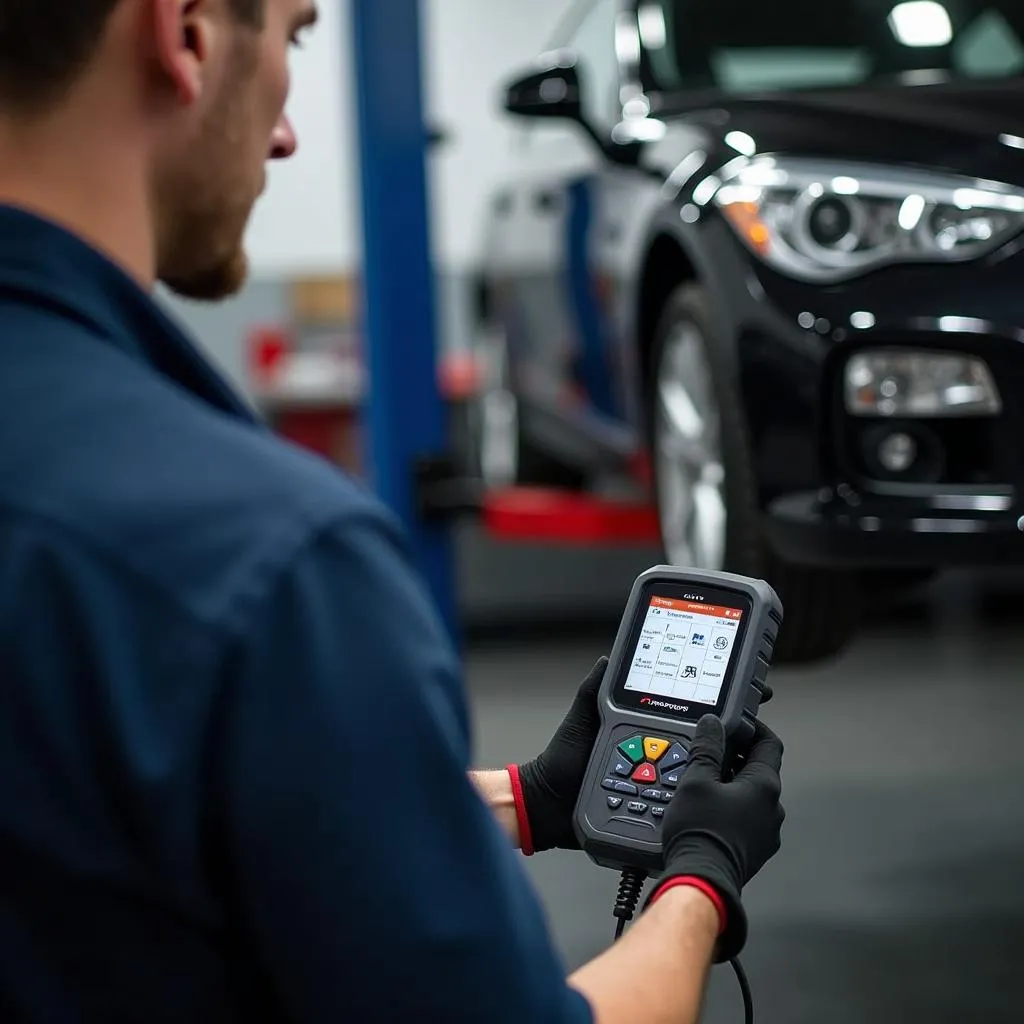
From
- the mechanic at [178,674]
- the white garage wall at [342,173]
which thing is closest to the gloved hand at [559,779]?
the mechanic at [178,674]

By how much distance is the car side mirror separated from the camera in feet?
7.34

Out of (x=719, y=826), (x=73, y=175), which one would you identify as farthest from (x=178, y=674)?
(x=719, y=826)

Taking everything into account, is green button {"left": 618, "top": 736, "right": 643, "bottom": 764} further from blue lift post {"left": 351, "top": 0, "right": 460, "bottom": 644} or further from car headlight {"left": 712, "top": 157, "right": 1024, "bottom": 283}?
blue lift post {"left": 351, "top": 0, "right": 460, "bottom": 644}

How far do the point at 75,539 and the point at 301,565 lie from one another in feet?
0.22

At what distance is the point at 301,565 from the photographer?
0.51 metres

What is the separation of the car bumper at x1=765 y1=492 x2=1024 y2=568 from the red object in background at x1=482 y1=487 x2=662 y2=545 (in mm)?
664

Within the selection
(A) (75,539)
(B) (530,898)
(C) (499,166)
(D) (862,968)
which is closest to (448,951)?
(B) (530,898)

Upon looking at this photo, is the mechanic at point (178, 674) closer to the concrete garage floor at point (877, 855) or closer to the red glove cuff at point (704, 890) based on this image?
the red glove cuff at point (704, 890)

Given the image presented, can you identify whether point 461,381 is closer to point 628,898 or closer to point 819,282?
point 819,282

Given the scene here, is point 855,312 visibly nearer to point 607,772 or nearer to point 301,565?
point 607,772

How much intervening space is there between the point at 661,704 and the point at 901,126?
997 mm

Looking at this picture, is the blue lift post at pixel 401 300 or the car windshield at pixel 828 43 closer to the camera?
the car windshield at pixel 828 43

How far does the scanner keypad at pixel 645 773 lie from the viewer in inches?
29.5

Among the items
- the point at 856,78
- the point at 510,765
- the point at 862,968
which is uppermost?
the point at 856,78
